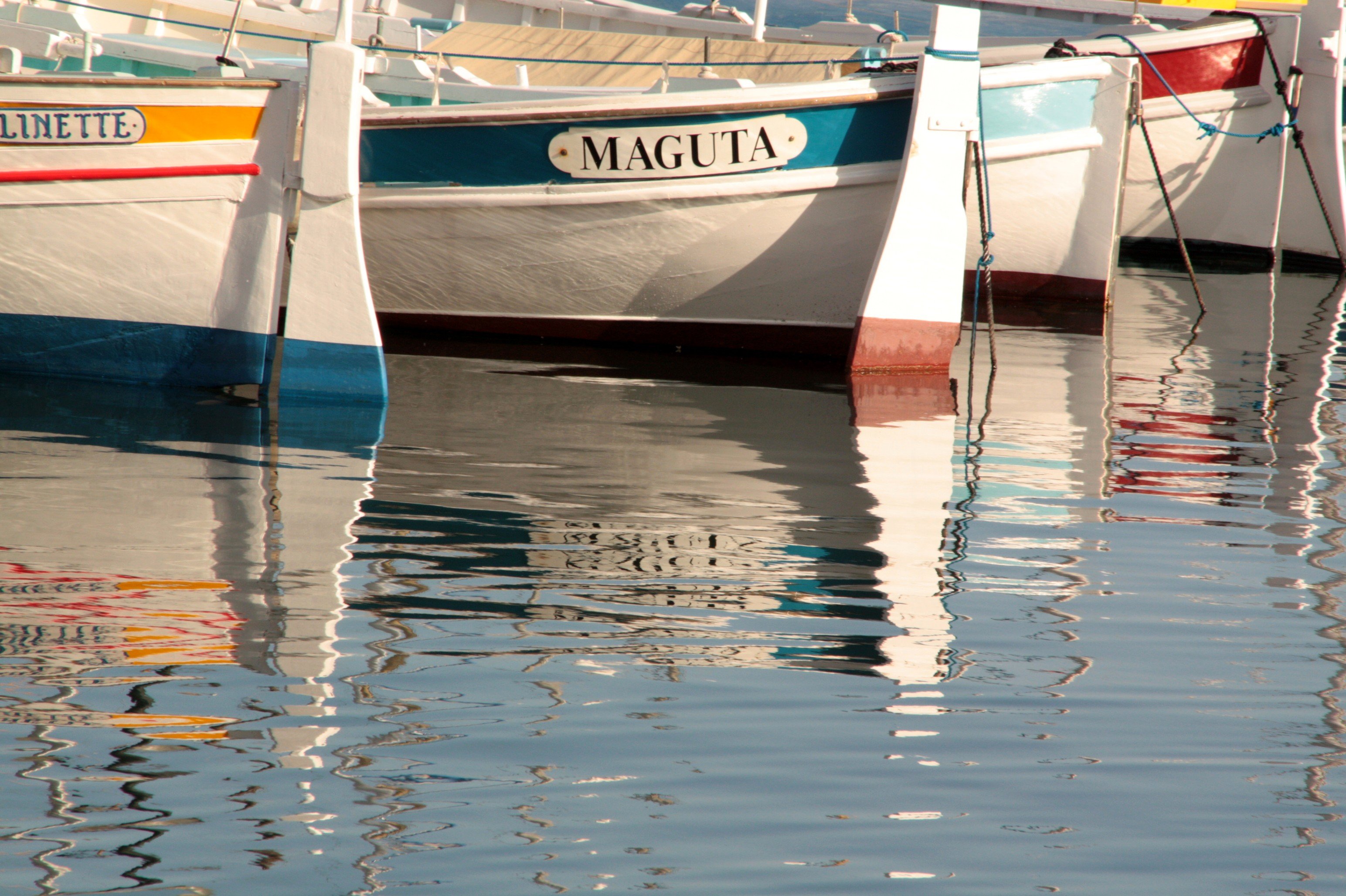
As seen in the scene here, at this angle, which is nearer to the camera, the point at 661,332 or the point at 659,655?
the point at 659,655

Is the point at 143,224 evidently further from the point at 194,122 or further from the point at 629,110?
the point at 629,110

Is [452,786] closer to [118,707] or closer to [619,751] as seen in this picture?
[619,751]

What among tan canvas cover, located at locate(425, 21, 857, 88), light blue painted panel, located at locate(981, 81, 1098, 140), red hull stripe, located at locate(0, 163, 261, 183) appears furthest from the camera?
tan canvas cover, located at locate(425, 21, 857, 88)

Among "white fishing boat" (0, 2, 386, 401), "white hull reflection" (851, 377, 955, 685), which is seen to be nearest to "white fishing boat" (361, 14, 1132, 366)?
"white hull reflection" (851, 377, 955, 685)

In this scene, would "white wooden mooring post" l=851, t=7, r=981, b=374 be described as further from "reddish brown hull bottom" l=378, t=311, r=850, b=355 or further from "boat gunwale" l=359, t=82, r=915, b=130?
"reddish brown hull bottom" l=378, t=311, r=850, b=355

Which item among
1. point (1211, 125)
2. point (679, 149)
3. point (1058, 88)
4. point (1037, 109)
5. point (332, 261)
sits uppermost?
point (1211, 125)

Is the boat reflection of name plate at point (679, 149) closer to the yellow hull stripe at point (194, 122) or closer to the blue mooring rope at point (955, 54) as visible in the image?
the blue mooring rope at point (955, 54)

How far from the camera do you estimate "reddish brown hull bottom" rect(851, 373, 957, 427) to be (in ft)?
23.2

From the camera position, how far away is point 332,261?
6.83 metres

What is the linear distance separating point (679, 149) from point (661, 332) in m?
1.22

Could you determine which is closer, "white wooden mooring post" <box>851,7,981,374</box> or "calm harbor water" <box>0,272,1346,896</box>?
"calm harbor water" <box>0,272,1346,896</box>

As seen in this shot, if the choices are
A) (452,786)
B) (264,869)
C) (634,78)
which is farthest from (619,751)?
(634,78)

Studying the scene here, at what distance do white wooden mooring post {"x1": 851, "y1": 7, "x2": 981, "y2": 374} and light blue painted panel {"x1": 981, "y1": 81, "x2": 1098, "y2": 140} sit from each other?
1.48 m

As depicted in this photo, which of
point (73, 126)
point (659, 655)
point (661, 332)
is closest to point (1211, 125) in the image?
point (661, 332)
